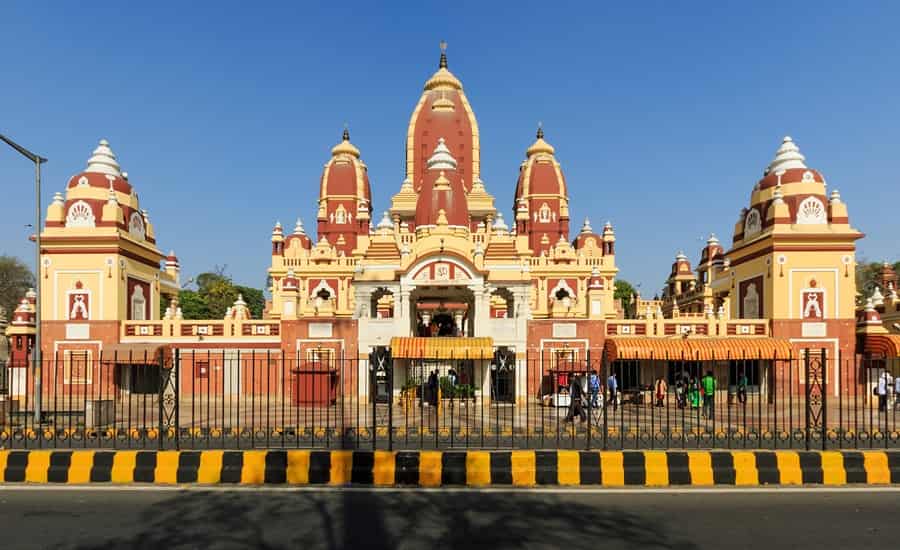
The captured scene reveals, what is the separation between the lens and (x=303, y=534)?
759 centimetres

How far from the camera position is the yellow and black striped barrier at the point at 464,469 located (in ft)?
33.1

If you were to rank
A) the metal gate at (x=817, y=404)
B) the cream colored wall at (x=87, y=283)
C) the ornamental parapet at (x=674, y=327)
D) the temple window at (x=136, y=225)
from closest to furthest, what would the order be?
the metal gate at (x=817, y=404), the ornamental parapet at (x=674, y=327), the cream colored wall at (x=87, y=283), the temple window at (x=136, y=225)

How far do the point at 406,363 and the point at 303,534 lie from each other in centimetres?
1670

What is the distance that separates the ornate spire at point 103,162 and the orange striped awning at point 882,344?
3237 cm

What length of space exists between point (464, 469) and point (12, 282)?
5968 cm

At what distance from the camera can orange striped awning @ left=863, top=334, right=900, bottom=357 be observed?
2491 centimetres

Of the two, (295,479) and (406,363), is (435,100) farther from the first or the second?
(295,479)

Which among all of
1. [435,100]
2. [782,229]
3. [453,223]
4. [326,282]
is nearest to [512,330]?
[453,223]

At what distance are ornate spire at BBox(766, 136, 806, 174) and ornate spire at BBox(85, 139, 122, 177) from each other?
2948 centimetres

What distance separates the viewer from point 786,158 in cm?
2919

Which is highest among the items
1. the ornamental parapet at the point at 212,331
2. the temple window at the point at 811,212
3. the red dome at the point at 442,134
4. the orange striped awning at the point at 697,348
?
the red dome at the point at 442,134

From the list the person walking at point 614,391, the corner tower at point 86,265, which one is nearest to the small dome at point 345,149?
the corner tower at point 86,265

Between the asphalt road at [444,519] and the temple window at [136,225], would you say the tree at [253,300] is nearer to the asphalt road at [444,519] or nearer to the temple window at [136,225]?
the temple window at [136,225]

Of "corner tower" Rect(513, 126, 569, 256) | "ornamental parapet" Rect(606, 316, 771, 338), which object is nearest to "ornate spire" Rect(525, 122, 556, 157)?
"corner tower" Rect(513, 126, 569, 256)
